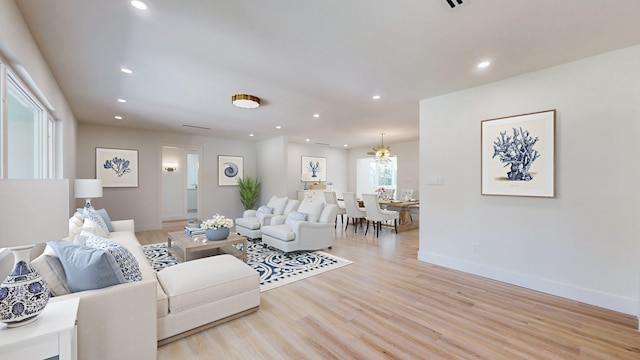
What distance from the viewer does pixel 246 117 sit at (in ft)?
17.4

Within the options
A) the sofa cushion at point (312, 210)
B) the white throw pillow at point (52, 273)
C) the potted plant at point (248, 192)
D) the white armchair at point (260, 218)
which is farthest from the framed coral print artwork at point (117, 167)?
the white throw pillow at point (52, 273)

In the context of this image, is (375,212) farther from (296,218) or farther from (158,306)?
(158,306)

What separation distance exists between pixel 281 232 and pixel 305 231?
40 cm

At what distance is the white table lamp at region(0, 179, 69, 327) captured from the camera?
110cm

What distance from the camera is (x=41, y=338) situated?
1.15 metres

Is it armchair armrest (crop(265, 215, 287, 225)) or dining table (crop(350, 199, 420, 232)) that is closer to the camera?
armchair armrest (crop(265, 215, 287, 225))

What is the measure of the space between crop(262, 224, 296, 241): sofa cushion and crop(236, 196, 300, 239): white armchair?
19.6 inches

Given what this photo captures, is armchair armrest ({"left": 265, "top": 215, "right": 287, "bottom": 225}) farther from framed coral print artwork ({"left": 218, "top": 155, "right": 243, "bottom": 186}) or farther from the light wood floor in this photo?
framed coral print artwork ({"left": 218, "top": 155, "right": 243, "bottom": 186})

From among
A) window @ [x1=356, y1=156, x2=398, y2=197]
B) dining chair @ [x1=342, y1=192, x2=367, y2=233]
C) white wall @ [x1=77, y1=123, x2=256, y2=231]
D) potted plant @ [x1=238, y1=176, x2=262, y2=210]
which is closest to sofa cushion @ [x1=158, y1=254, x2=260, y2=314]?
dining chair @ [x1=342, y1=192, x2=367, y2=233]

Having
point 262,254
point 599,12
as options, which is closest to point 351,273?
point 262,254

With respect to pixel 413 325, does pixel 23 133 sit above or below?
above

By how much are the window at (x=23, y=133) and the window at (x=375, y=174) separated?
798cm

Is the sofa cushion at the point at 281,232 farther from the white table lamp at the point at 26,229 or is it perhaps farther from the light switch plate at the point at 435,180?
the white table lamp at the point at 26,229

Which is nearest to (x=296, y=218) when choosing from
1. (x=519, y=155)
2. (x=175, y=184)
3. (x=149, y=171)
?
(x=519, y=155)
